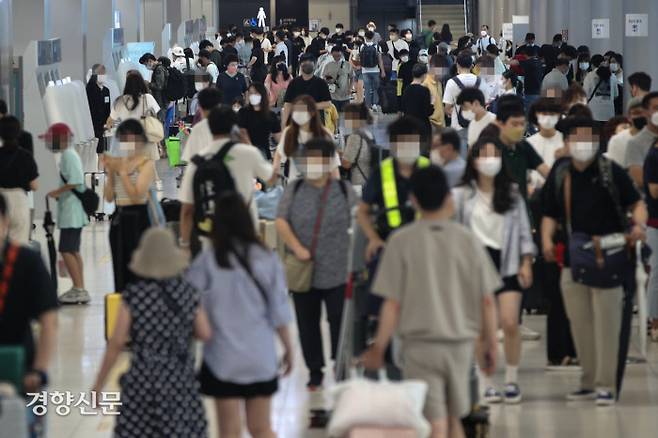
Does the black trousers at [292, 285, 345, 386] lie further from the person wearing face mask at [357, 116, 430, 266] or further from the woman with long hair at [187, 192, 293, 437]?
the woman with long hair at [187, 192, 293, 437]

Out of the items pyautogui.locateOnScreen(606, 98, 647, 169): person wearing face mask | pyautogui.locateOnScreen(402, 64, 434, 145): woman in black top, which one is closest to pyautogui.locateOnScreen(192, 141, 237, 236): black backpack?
pyautogui.locateOnScreen(606, 98, 647, 169): person wearing face mask

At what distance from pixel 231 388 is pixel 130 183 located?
415 centimetres

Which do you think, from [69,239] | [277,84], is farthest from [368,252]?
[277,84]

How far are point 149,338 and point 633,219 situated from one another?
375cm

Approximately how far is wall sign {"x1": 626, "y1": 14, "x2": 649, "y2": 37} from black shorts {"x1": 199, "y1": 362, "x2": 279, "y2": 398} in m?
16.2

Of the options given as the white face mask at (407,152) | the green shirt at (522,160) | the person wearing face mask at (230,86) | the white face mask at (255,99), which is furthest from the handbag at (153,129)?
the white face mask at (407,152)

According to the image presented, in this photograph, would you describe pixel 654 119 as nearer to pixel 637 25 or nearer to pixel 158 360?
pixel 158 360

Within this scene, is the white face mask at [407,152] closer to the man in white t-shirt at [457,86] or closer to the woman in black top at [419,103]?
the man in white t-shirt at [457,86]

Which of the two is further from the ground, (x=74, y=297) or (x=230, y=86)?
Answer: (x=230, y=86)

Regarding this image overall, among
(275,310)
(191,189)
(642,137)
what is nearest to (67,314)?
(191,189)

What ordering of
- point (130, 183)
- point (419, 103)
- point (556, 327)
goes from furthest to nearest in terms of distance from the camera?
point (419, 103), point (130, 183), point (556, 327)

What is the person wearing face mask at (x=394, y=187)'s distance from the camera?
28.5 feet

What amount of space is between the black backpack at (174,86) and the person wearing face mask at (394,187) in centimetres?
1739

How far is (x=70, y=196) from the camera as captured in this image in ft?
42.1
